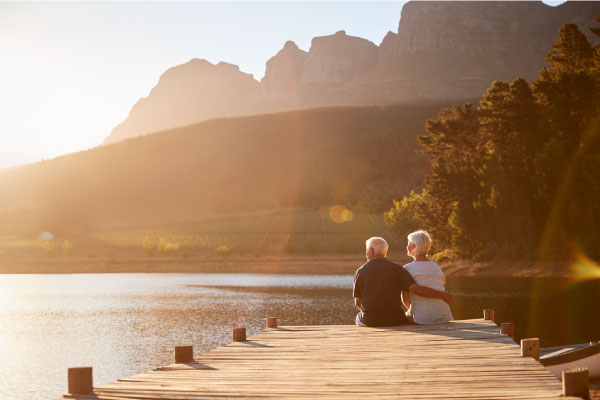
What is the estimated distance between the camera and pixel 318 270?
80.8m

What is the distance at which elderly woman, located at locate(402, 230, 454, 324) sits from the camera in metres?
10.7

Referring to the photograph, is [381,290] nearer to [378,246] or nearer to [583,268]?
[378,246]

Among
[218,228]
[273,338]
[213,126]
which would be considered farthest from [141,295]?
[213,126]

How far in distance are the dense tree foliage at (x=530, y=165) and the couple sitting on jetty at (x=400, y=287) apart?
37.7 meters

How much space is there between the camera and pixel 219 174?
559ft

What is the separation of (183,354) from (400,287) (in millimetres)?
3651

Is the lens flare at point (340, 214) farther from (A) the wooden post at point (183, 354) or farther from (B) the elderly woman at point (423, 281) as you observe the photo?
(A) the wooden post at point (183, 354)

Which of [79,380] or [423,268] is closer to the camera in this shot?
[79,380]

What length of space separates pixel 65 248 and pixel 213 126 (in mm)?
101317

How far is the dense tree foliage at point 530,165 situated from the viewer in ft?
159

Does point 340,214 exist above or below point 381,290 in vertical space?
above

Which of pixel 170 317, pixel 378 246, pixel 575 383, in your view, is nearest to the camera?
pixel 575 383

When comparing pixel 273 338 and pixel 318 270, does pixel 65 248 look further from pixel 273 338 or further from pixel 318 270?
pixel 273 338

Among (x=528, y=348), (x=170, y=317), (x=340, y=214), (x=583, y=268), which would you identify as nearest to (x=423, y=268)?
(x=528, y=348)
